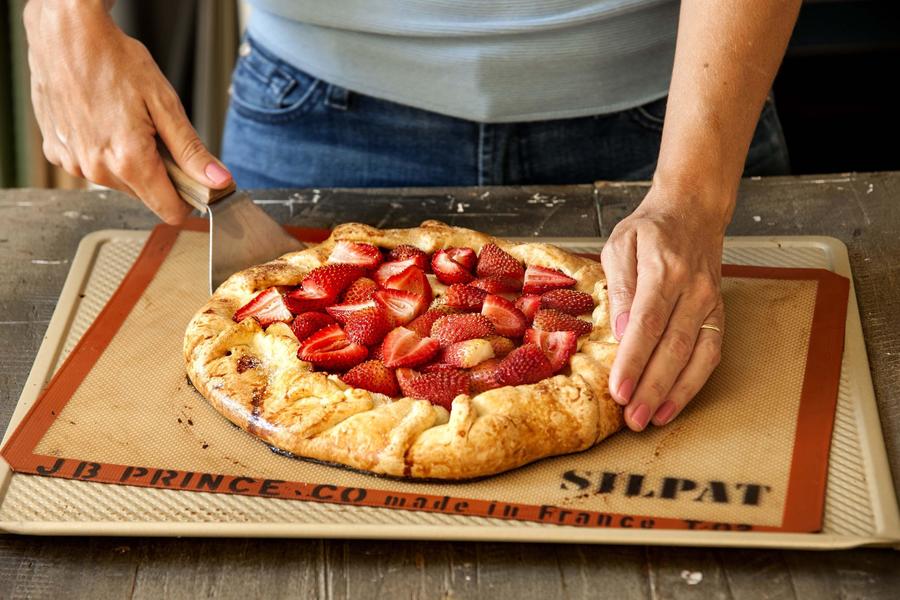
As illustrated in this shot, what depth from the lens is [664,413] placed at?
1417mm

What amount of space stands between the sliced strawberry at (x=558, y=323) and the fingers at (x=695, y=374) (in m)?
0.17

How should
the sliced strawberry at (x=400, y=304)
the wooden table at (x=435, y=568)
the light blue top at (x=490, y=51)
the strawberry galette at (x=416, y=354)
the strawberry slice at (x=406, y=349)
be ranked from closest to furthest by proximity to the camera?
the wooden table at (x=435, y=568) < the strawberry galette at (x=416, y=354) < the strawberry slice at (x=406, y=349) < the sliced strawberry at (x=400, y=304) < the light blue top at (x=490, y=51)

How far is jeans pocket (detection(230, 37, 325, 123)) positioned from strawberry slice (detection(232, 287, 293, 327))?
588mm

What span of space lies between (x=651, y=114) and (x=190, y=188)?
3.12ft

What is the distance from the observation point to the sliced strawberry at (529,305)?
1572 millimetres

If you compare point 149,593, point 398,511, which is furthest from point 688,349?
point 149,593

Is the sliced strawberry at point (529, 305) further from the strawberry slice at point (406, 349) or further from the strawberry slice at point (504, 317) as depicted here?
the strawberry slice at point (406, 349)

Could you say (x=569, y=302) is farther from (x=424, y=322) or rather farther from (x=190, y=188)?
(x=190, y=188)

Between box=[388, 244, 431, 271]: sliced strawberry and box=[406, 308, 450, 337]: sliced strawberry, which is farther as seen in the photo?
box=[388, 244, 431, 271]: sliced strawberry

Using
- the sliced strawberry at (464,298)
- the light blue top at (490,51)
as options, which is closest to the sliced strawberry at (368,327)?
the sliced strawberry at (464,298)

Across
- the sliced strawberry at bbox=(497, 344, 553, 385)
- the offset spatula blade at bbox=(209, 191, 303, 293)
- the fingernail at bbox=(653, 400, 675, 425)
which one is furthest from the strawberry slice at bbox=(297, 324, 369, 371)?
the fingernail at bbox=(653, 400, 675, 425)

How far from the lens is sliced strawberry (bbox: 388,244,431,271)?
1.71 m

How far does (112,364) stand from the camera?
5.32ft

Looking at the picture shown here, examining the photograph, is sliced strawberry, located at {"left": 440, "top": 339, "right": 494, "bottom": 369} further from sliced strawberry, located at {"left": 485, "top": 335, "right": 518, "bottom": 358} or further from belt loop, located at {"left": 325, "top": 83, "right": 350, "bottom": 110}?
belt loop, located at {"left": 325, "top": 83, "right": 350, "bottom": 110}
